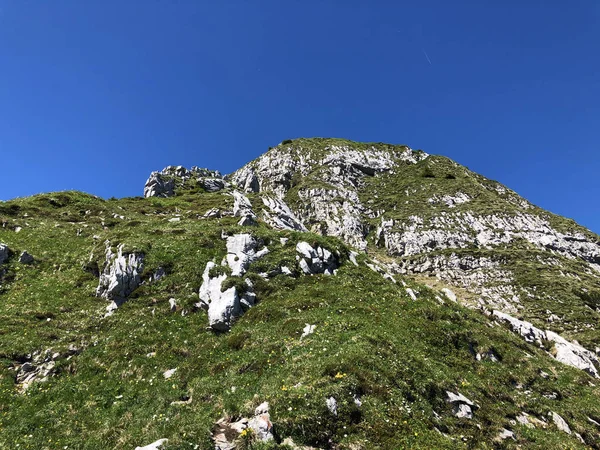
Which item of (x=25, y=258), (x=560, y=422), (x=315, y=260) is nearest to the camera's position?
(x=560, y=422)

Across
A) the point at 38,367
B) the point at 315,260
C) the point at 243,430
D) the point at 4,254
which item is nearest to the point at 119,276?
the point at 38,367

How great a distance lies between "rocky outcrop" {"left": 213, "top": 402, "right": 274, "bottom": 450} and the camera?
39.3 feet

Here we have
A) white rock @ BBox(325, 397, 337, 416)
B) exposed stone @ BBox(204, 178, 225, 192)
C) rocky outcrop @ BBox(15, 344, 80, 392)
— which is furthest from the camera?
exposed stone @ BBox(204, 178, 225, 192)

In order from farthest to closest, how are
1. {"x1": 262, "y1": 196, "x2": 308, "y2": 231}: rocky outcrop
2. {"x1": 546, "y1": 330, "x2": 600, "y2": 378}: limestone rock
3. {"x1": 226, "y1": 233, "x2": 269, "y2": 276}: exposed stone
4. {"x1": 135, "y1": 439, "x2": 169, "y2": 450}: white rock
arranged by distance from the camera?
{"x1": 262, "y1": 196, "x2": 308, "y2": 231}: rocky outcrop
{"x1": 546, "y1": 330, "x2": 600, "y2": 378}: limestone rock
{"x1": 226, "y1": 233, "x2": 269, "y2": 276}: exposed stone
{"x1": 135, "y1": 439, "x2": 169, "y2": 450}: white rock

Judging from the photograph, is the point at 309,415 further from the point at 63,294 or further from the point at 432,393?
the point at 63,294

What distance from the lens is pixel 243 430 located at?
487 inches

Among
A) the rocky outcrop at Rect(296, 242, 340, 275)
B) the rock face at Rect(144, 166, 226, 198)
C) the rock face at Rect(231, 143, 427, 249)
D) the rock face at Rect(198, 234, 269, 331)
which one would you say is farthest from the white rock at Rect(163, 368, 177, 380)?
the rock face at Rect(144, 166, 226, 198)

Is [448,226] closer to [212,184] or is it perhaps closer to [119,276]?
[212,184]

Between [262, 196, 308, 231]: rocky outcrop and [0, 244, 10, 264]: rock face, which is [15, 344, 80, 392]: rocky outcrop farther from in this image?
[262, 196, 308, 231]: rocky outcrop

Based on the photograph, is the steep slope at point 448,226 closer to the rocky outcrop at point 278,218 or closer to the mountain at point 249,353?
the mountain at point 249,353

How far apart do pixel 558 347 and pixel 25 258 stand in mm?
58847

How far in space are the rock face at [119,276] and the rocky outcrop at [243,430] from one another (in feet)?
60.5

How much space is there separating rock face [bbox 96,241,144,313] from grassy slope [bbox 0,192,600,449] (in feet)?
3.35

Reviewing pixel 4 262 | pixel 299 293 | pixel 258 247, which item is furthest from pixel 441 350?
pixel 4 262
